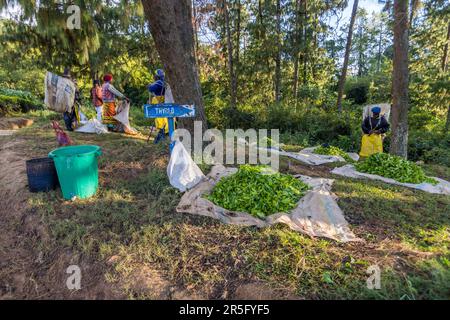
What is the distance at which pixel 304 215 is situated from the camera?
3039mm

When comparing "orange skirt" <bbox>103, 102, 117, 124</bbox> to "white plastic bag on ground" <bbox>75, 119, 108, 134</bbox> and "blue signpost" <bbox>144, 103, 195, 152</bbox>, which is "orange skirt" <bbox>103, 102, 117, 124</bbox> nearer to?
"white plastic bag on ground" <bbox>75, 119, 108, 134</bbox>

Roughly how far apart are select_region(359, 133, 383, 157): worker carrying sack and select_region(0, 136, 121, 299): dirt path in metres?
5.81

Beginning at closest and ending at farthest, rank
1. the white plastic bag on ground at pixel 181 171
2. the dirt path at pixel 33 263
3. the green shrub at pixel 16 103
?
1. the dirt path at pixel 33 263
2. the white plastic bag on ground at pixel 181 171
3. the green shrub at pixel 16 103

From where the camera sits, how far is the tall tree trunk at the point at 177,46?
161 inches

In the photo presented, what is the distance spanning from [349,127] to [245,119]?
13.1ft

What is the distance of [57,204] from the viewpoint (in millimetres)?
3348

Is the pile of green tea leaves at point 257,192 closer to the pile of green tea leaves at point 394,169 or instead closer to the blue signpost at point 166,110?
the blue signpost at point 166,110

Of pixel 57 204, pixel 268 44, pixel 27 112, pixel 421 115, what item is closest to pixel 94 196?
pixel 57 204

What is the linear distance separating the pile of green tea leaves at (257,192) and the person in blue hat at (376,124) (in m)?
3.27

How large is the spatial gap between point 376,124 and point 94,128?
6.44 metres

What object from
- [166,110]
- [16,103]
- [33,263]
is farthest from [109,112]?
[16,103]

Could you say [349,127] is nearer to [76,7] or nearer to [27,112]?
[76,7]

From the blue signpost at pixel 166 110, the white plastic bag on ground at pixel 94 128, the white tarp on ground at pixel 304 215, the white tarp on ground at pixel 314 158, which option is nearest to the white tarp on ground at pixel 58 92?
the white plastic bag on ground at pixel 94 128

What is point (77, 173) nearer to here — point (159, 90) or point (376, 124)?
point (159, 90)
